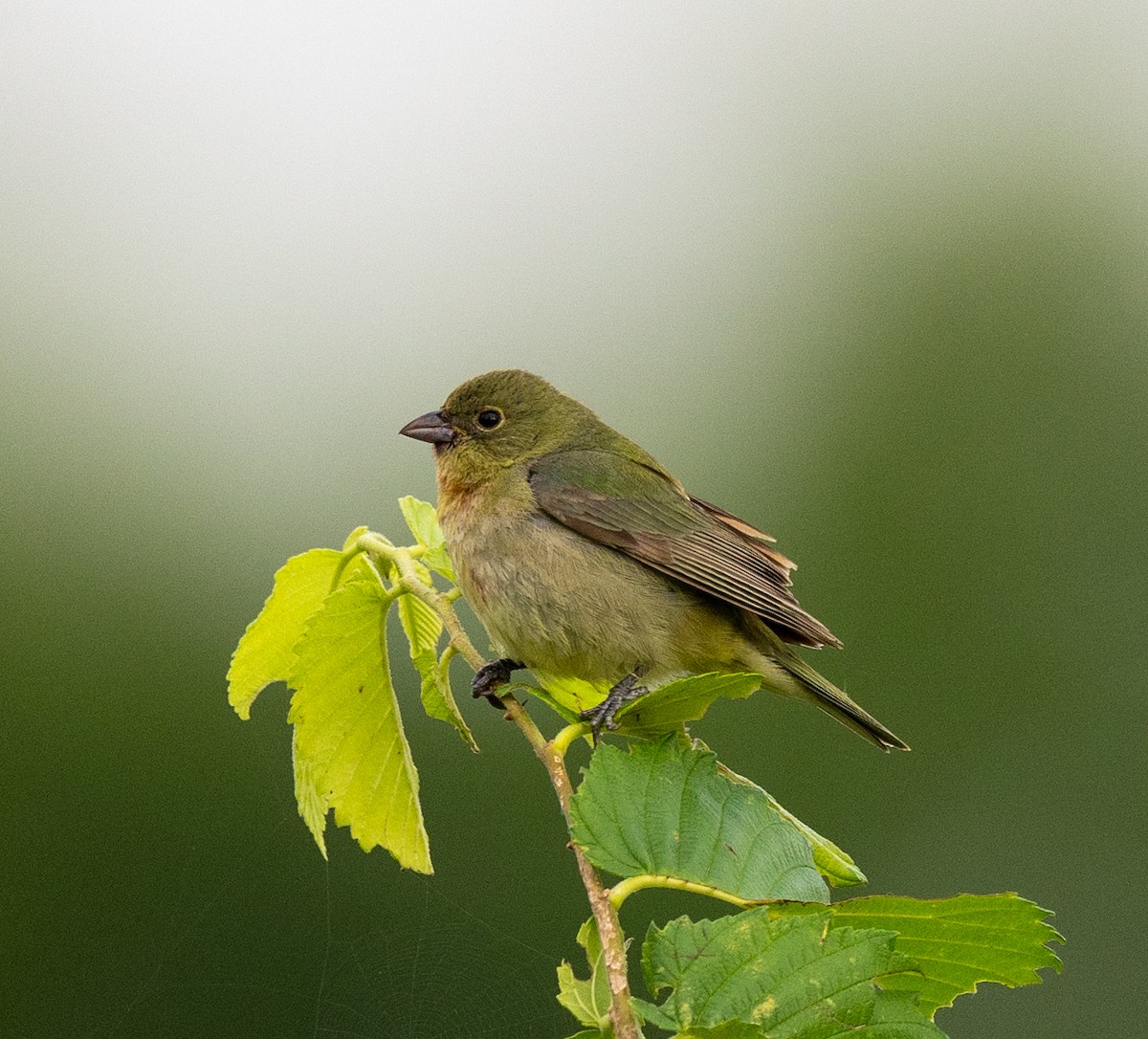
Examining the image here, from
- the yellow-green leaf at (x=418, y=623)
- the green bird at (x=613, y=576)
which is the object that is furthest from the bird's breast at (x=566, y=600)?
the yellow-green leaf at (x=418, y=623)

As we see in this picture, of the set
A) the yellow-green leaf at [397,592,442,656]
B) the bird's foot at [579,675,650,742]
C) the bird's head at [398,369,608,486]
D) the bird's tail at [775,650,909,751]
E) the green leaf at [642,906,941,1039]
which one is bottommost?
the bird's tail at [775,650,909,751]

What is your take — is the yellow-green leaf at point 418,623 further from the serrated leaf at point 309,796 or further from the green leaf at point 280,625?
the serrated leaf at point 309,796

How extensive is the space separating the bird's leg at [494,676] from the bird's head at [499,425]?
2.24ft

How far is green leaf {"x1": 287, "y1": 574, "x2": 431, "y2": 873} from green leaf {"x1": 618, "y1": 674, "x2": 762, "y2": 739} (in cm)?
50

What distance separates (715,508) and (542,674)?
29.9 inches

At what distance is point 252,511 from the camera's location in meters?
10.2

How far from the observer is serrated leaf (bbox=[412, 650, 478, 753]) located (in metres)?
2.63

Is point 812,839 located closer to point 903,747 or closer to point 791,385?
point 903,747

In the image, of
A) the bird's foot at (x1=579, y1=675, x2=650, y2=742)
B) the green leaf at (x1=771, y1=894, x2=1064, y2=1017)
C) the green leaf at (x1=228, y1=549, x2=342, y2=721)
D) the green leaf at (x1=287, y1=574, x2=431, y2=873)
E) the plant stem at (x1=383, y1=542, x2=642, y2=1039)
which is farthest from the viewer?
the bird's foot at (x1=579, y1=675, x2=650, y2=742)

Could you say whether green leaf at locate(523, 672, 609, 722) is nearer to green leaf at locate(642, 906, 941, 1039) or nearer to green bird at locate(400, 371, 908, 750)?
green bird at locate(400, 371, 908, 750)

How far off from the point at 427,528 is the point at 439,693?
93 centimetres

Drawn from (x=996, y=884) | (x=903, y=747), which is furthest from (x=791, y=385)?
(x=903, y=747)

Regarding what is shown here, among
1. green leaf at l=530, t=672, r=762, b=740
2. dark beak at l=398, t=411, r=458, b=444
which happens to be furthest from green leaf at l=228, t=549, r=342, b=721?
dark beak at l=398, t=411, r=458, b=444

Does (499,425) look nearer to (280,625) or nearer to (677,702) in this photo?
(280,625)
